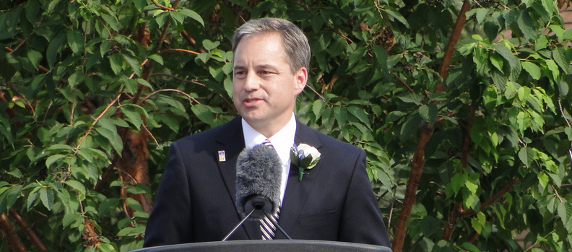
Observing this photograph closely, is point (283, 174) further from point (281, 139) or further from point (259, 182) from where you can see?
point (259, 182)

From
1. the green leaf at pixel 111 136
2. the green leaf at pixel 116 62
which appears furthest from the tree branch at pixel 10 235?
the green leaf at pixel 116 62

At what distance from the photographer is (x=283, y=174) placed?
8.95ft

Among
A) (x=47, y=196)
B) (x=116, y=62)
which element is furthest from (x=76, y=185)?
(x=116, y=62)

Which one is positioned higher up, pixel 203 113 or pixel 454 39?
pixel 454 39

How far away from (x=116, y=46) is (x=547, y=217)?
2226mm

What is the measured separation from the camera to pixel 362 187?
2.82 metres

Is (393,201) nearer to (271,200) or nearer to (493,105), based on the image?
(493,105)

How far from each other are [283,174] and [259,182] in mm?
335

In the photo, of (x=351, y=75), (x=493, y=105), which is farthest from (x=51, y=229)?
(x=493, y=105)

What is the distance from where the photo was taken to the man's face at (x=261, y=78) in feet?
8.71

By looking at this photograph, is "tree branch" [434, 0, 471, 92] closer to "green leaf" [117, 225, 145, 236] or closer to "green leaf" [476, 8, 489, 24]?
"green leaf" [476, 8, 489, 24]

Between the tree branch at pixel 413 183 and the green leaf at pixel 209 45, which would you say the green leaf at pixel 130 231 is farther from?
the tree branch at pixel 413 183

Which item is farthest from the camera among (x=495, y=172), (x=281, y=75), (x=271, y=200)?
(x=495, y=172)

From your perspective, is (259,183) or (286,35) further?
(286,35)
